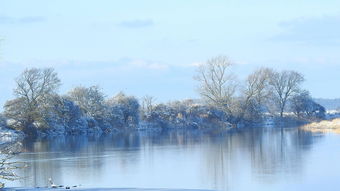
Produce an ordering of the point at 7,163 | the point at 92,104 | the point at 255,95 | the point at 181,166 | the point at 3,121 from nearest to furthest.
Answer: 1. the point at 7,163
2. the point at 181,166
3. the point at 3,121
4. the point at 92,104
5. the point at 255,95

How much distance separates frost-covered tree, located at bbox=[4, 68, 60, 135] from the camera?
4750 centimetres

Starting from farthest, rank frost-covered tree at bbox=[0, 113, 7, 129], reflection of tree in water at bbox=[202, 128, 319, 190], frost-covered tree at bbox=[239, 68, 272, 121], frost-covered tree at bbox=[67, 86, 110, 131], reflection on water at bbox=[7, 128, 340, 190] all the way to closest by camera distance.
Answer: frost-covered tree at bbox=[239, 68, 272, 121]
frost-covered tree at bbox=[67, 86, 110, 131]
frost-covered tree at bbox=[0, 113, 7, 129]
reflection of tree in water at bbox=[202, 128, 319, 190]
reflection on water at bbox=[7, 128, 340, 190]

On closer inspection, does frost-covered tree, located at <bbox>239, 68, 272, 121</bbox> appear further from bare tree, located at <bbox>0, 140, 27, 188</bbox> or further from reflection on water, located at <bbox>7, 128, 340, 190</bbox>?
bare tree, located at <bbox>0, 140, 27, 188</bbox>

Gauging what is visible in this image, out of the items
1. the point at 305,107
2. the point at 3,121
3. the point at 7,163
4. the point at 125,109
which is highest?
the point at 125,109

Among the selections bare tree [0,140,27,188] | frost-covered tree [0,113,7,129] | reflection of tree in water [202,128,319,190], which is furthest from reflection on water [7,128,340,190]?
frost-covered tree [0,113,7,129]

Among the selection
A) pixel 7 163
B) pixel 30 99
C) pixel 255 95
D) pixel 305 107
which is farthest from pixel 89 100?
pixel 7 163

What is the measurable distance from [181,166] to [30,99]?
95.0 feet

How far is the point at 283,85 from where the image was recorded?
63344 mm

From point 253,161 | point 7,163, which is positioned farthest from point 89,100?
point 7,163

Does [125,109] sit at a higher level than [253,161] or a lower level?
higher

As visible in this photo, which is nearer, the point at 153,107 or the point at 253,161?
the point at 253,161

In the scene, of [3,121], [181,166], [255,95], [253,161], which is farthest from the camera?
[255,95]

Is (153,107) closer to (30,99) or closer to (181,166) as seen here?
(30,99)

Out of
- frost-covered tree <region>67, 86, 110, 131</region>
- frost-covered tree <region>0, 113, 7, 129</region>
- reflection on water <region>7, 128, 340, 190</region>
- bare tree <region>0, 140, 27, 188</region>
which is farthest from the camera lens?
frost-covered tree <region>67, 86, 110, 131</region>
